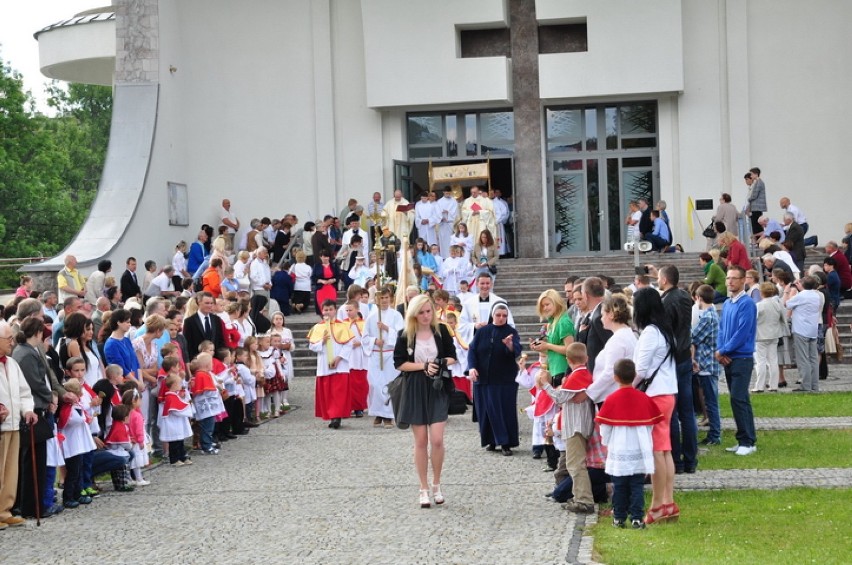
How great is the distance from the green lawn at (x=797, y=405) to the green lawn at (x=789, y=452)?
163 cm

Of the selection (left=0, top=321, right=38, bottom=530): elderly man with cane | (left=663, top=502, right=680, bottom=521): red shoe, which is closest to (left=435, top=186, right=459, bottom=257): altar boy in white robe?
(left=0, top=321, right=38, bottom=530): elderly man with cane

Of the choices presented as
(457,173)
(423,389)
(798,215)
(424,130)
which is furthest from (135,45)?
(423,389)

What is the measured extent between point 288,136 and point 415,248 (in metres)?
8.69

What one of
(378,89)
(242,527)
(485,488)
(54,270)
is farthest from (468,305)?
(378,89)

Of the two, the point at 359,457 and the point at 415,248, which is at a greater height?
the point at 415,248

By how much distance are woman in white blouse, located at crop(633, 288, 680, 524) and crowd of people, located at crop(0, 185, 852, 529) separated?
14 mm

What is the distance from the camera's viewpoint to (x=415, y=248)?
2602 cm

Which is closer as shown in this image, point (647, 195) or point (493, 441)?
point (493, 441)

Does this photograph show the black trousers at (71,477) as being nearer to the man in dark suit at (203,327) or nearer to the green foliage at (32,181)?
the man in dark suit at (203,327)

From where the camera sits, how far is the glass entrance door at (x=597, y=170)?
32.8 m

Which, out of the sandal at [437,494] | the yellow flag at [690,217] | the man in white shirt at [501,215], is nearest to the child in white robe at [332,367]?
the sandal at [437,494]

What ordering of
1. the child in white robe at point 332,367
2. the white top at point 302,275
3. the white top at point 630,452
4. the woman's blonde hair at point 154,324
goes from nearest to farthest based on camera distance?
the white top at point 630,452 < the woman's blonde hair at point 154,324 < the child in white robe at point 332,367 < the white top at point 302,275

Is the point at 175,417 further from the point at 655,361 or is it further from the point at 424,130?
the point at 424,130

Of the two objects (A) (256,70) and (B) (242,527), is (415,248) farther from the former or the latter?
(B) (242,527)
